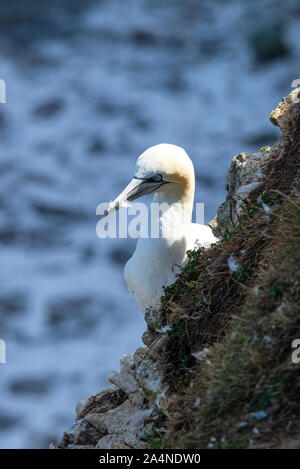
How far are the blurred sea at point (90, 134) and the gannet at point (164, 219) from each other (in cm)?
1190

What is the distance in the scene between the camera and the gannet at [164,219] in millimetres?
6938

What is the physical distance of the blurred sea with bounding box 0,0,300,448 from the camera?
21359mm

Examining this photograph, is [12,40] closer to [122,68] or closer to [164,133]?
[122,68]

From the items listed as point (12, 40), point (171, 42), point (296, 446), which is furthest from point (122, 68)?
point (296, 446)

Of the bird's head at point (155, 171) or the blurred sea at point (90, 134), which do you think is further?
the blurred sea at point (90, 134)

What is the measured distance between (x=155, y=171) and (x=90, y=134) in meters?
26.1

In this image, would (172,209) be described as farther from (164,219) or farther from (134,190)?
(134,190)

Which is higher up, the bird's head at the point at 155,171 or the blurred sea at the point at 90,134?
the blurred sea at the point at 90,134

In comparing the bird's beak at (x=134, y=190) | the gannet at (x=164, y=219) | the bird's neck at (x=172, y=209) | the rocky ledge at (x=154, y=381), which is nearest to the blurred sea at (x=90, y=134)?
the gannet at (x=164, y=219)

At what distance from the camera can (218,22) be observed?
38312 mm

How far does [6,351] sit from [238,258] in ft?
58.4

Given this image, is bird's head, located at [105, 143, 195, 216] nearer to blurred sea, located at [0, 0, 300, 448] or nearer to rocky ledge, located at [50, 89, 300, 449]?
rocky ledge, located at [50, 89, 300, 449]

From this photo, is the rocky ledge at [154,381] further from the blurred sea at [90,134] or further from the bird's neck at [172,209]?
the blurred sea at [90,134]

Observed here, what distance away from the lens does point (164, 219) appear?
7.29 meters
